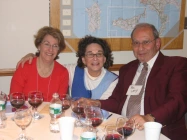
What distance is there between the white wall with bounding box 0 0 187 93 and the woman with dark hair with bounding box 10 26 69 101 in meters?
0.50

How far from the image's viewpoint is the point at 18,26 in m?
3.79

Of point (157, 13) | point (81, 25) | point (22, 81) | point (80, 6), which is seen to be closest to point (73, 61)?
point (81, 25)

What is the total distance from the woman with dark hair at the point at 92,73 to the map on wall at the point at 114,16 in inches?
24.5

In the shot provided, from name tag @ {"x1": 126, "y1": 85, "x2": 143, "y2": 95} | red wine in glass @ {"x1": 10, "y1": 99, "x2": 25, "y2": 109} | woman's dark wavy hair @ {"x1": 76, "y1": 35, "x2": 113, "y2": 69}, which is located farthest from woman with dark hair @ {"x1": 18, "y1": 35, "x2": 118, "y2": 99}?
red wine in glass @ {"x1": 10, "y1": 99, "x2": 25, "y2": 109}

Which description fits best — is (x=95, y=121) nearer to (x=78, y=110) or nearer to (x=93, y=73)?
(x=78, y=110)

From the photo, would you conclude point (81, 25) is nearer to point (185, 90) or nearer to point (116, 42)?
point (116, 42)

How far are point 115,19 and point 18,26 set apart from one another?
1337mm

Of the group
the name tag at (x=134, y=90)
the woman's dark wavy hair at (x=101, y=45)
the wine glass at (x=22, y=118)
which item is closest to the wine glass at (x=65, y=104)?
the wine glass at (x=22, y=118)

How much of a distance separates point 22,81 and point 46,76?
269 mm

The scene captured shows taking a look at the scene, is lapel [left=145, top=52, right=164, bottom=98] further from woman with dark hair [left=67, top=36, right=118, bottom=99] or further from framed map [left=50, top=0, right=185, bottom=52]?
framed map [left=50, top=0, right=185, bottom=52]

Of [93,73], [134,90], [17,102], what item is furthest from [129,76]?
[17,102]

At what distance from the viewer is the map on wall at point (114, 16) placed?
12.9ft

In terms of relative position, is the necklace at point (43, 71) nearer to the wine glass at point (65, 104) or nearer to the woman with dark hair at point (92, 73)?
the woman with dark hair at point (92, 73)

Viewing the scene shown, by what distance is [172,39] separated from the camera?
4387 mm
